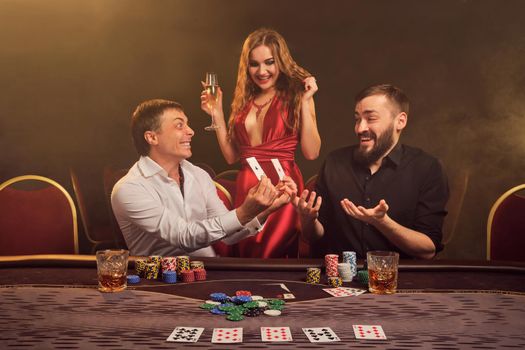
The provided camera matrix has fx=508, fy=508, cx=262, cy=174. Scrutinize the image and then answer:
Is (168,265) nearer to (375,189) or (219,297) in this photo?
(219,297)

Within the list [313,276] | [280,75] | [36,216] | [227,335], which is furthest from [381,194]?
[36,216]

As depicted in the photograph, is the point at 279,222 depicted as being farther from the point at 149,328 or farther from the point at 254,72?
the point at 149,328

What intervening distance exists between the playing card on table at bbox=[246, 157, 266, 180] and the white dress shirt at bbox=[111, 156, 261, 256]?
0.28m

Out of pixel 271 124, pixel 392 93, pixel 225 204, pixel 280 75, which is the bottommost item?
pixel 225 204

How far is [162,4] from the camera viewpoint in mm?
3221

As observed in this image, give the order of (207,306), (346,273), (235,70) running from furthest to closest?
(235,70), (346,273), (207,306)

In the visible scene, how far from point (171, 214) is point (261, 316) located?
1628 mm

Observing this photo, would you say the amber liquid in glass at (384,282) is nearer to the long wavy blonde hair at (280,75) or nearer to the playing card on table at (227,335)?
the playing card on table at (227,335)

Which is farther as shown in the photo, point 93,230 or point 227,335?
point 93,230

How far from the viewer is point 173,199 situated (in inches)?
123

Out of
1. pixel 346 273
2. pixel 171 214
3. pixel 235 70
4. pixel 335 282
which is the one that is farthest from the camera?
pixel 235 70


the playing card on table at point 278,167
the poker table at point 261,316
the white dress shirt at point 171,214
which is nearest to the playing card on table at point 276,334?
the poker table at point 261,316

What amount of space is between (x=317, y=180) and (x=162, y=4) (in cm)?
148

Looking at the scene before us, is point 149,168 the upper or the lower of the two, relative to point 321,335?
upper
